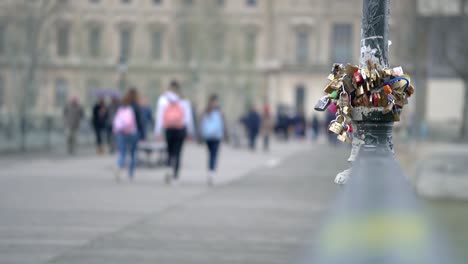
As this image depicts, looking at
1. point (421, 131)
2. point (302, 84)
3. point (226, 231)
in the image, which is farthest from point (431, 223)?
point (302, 84)

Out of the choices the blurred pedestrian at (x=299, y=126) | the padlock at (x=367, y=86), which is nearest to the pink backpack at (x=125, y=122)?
the padlock at (x=367, y=86)

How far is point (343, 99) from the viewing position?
635 centimetres

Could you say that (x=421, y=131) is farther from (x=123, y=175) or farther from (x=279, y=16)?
(x=123, y=175)

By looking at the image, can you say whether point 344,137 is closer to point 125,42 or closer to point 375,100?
point 375,100

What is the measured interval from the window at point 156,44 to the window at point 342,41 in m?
15.3

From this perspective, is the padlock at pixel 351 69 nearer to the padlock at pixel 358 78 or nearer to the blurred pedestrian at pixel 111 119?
the padlock at pixel 358 78

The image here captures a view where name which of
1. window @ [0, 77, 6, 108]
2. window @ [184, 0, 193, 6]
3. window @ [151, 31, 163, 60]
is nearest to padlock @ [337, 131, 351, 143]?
window @ [184, 0, 193, 6]

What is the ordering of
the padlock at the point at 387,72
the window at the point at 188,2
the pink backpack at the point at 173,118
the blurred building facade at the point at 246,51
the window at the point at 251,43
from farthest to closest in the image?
the window at the point at 251,43, the blurred building facade at the point at 246,51, the window at the point at 188,2, the pink backpack at the point at 173,118, the padlock at the point at 387,72

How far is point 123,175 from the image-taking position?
2078cm

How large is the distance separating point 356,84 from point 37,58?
2671 cm

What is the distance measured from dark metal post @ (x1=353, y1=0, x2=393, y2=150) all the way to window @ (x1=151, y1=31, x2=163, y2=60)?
3016 inches

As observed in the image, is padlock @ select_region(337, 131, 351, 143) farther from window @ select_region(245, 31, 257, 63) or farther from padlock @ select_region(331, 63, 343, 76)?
window @ select_region(245, 31, 257, 63)

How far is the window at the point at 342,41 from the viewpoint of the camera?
263 ft

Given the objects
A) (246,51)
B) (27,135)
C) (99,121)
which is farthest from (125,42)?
(99,121)
